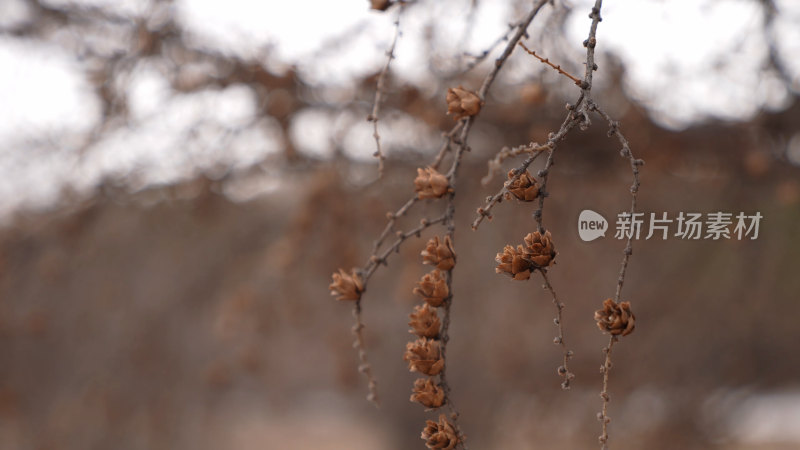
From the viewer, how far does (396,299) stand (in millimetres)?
2781

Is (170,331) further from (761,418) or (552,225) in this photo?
(761,418)

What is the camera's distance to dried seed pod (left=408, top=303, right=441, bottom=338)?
0.64 meters

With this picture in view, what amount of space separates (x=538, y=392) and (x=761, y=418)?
4.28 feet

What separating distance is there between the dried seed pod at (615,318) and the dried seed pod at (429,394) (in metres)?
0.16

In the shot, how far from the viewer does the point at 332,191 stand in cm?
180

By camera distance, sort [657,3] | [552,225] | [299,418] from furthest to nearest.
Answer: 1. [299,418]
2. [552,225]
3. [657,3]

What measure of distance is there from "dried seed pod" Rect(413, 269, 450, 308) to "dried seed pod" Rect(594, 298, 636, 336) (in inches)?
5.4

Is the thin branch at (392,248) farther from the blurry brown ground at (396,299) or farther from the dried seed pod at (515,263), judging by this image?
the blurry brown ground at (396,299)

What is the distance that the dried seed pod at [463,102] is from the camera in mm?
638

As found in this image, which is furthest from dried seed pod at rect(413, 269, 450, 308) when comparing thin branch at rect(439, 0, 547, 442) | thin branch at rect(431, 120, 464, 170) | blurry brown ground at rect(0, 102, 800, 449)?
blurry brown ground at rect(0, 102, 800, 449)

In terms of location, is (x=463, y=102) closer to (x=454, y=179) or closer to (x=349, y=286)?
(x=454, y=179)

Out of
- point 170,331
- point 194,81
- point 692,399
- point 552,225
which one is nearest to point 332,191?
point 194,81

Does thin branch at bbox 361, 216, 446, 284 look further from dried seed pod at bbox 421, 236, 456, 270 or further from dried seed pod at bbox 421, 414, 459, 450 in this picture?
dried seed pod at bbox 421, 414, 459, 450

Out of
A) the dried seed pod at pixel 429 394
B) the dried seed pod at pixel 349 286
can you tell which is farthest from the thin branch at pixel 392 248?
the dried seed pod at pixel 429 394
